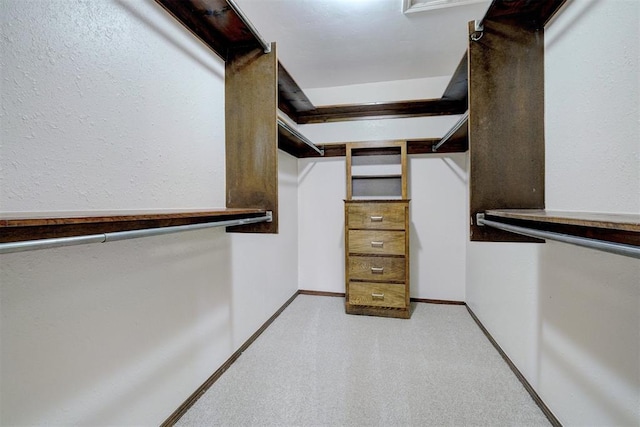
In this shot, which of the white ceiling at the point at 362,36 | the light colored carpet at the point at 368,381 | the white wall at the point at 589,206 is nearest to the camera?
the white wall at the point at 589,206

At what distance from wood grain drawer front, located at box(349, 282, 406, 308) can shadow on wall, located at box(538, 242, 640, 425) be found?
3.63 ft

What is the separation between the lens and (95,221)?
0.65 m

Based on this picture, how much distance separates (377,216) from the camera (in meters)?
2.46

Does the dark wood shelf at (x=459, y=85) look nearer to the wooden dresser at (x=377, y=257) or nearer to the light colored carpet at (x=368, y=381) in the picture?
the wooden dresser at (x=377, y=257)

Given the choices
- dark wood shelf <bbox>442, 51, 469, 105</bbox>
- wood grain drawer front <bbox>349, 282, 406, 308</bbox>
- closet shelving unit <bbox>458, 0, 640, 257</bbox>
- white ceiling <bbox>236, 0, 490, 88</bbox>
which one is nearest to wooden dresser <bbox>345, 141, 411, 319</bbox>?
wood grain drawer front <bbox>349, 282, 406, 308</bbox>

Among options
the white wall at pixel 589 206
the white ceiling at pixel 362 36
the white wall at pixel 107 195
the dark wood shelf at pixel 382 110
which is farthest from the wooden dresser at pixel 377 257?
the white wall at pixel 107 195

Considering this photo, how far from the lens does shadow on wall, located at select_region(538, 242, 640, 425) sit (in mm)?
870

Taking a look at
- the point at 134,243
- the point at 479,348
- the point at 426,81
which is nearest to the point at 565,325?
the point at 479,348

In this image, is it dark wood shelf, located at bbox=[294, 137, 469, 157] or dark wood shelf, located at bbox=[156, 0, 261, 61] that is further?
dark wood shelf, located at bbox=[294, 137, 469, 157]

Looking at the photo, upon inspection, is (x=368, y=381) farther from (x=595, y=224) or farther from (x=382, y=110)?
(x=382, y=110)

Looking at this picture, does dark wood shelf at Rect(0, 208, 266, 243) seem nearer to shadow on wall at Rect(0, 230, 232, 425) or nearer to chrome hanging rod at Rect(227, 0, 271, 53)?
shadow on wall at Rect(0, 230, 232, 425)

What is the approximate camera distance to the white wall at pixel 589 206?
0.86 metres

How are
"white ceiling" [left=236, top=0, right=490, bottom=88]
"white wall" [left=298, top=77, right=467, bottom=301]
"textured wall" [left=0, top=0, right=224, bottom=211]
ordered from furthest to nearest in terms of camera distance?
"white wall" [left=298, top=77, right=467, bottom=301], "white ceiling" [left=236, top=0, right=490, bottom=88], "textured wall" [left=0, top=0, right=224, bottom=211]

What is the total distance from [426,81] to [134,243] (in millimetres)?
2848
